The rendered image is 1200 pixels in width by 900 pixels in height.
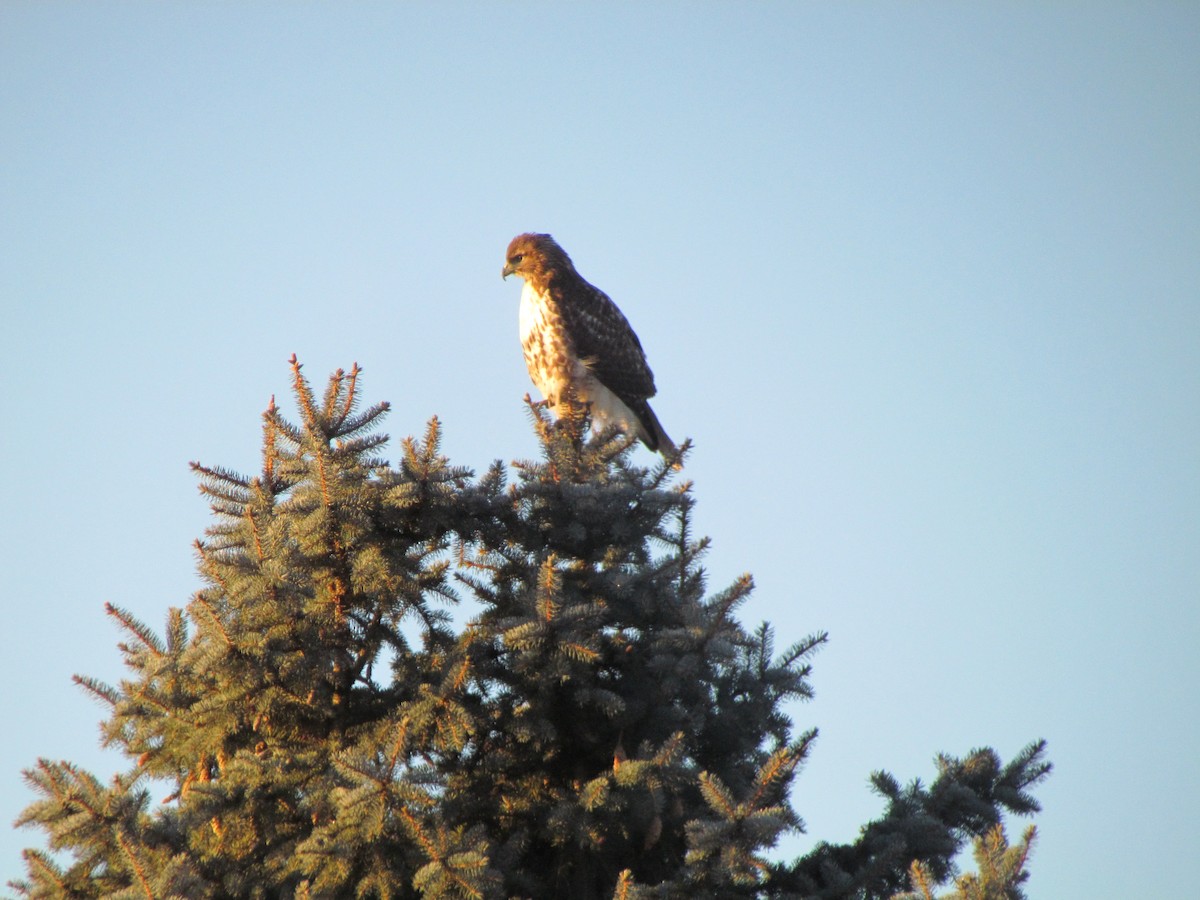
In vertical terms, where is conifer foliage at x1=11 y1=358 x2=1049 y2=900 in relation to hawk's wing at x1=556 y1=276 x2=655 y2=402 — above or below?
below

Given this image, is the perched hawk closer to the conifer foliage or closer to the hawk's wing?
the hawk's wing

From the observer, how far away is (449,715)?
4.09m

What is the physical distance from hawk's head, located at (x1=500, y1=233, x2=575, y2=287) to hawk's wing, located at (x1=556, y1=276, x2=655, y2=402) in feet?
0.64

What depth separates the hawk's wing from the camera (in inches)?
336

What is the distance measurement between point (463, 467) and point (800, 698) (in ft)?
5.33

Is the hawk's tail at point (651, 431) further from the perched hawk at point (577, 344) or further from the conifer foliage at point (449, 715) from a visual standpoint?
the conifer foliage at point (449, 715)

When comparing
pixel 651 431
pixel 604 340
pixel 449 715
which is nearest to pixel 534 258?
pixel 604 340

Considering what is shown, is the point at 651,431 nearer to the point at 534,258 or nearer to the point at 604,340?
the point at 604,340

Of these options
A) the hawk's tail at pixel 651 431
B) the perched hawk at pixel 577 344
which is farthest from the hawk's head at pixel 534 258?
the hawk's tail at pixel 651 431

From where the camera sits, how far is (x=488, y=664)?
14.6ft

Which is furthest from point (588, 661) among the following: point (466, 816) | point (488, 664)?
point (466, 816)

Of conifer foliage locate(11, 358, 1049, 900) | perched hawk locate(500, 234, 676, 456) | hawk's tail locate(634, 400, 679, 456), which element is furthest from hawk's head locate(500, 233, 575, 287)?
conifer foliage locate(11, 358, 1049, 900)

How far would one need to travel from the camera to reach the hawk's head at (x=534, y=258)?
8898 mm

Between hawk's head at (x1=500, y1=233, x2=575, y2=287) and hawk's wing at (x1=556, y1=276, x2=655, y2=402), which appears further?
hawk's head at (x1=500, y1=233, x2=575, y2=287)
